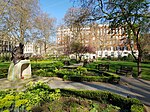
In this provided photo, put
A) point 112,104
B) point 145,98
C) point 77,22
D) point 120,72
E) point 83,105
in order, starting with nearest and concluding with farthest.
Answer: point 83,105 < point 112,104 < point 145,98 < point 77,22 < point 120,72

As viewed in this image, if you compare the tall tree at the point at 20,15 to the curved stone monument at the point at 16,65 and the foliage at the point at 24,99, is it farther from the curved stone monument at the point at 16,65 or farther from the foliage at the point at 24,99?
the foliage at the point at 24,99

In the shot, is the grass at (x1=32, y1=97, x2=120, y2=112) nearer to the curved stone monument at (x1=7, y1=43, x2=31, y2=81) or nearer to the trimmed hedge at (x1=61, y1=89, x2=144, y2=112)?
→ the trimmed hedge at (x1=61, y1=89, x2=144, y2=112)

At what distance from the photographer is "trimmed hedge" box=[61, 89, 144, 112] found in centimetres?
546

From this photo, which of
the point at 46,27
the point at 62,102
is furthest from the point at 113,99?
the point at 46,27

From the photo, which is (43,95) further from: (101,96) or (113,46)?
(113,46)

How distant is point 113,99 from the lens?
6.50 m

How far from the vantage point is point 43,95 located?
625cm

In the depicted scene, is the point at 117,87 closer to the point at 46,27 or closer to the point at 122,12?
the point at 122,12

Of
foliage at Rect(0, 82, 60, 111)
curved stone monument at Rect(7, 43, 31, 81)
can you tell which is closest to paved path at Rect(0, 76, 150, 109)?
curved stone monument at Rect(7, 43, 31, 81)

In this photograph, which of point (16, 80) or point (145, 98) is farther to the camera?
point (16, 80)

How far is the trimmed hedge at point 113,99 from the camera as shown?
5.46 metres

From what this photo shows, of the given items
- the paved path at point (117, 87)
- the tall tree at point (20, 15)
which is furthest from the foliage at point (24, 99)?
the tall tree at point (20, 15)

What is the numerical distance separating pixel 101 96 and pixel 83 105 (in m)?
1.16

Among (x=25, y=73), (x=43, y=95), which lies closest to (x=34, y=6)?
(x=25, y=73)
